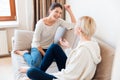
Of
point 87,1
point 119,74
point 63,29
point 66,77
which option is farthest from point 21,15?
point 119,74

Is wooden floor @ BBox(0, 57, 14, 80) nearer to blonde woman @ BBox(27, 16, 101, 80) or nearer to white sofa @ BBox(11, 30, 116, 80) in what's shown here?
white sofa @ BBox(11, 30, 116, 80)

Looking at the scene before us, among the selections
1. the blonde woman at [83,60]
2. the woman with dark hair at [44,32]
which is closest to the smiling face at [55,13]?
the woman with dark hair at [44,32]

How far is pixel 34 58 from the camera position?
6.77 ft

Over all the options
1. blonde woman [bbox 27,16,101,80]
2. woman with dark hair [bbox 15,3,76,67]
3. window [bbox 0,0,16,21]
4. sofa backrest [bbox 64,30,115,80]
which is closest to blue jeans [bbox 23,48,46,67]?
woman with dark hair [bbox 15,3,76,67]

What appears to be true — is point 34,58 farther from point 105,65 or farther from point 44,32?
point 105,65

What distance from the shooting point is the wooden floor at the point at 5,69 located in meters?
2.52

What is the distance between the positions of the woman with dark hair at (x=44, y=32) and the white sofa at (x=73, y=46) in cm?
11

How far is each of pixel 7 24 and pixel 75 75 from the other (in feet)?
6.39

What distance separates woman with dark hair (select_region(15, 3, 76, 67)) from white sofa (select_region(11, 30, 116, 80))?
106mm

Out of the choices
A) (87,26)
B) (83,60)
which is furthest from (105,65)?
(87,26)

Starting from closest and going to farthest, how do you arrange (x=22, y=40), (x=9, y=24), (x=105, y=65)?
(x=105, y=65)
(x=22, y=40)
(x=9, y=24)

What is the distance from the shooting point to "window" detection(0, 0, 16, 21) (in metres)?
3.10

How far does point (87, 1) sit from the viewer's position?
222 centimetres

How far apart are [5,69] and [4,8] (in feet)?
3.72
